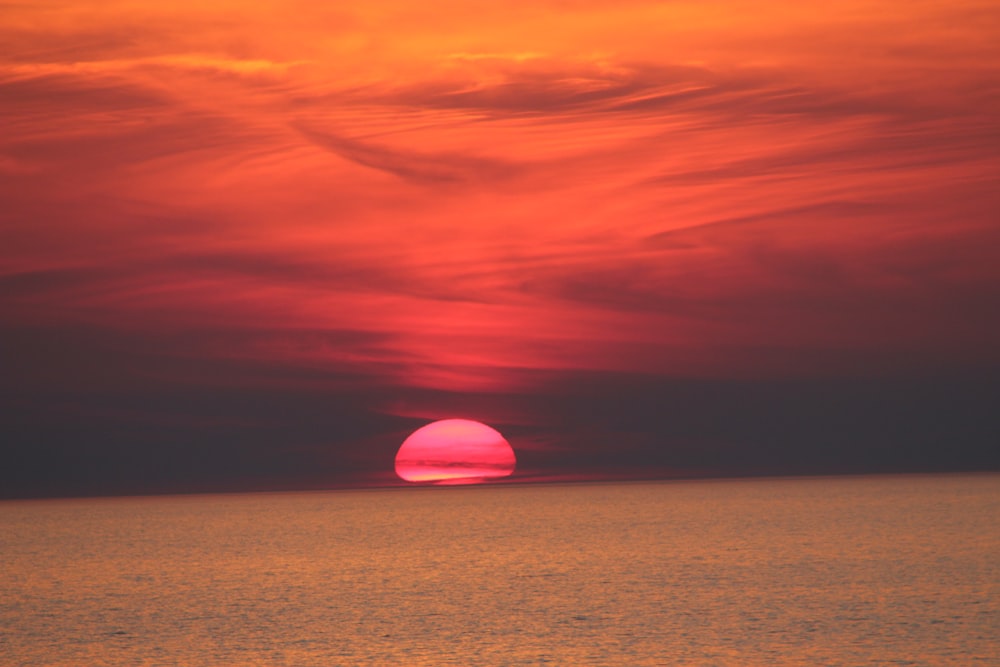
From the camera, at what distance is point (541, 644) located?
124ft

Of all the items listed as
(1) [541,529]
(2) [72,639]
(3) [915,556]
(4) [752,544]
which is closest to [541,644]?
(2) [72,639]

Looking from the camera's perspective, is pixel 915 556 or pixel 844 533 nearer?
pixel 915 556

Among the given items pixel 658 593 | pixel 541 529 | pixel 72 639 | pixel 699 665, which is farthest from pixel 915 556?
pixel 541 529

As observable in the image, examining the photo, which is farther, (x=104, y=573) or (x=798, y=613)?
(x=104, y=573)

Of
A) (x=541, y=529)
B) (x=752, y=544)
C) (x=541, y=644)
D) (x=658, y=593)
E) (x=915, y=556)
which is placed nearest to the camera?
(x=541, y=644)

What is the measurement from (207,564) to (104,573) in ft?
28.1

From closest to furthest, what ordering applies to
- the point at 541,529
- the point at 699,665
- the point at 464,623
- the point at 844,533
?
the point at 699,665 < the point at 464,623 < the point at 844,533 < the point at 541,529

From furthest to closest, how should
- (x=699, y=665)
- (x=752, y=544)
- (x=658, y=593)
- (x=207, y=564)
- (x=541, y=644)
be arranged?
1. (x=752, y=544)
2. (x=207, y=564)
3. (x=658, y=593)
4. (x=541, y=644)
5. (x=699, y=665)

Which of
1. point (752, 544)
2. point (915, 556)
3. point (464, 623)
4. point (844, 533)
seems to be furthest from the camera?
point (844, 533)

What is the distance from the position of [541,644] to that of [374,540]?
79.2 meters

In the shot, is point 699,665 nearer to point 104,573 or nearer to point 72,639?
point 72,639

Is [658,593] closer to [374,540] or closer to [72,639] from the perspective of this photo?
[72,639]

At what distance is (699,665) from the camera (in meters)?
33.8

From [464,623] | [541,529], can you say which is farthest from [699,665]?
[541,529]
